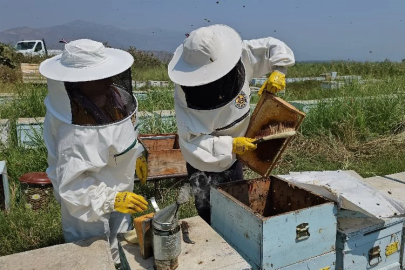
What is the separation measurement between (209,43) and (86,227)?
1287 mm

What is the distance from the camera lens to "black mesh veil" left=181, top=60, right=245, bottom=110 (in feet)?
7.20

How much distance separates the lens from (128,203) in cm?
188

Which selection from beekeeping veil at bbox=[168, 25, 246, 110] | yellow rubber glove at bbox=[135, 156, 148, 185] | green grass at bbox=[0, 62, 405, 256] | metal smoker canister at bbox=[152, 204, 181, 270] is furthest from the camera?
green grass at bbox=[0, 62, 405, 256]

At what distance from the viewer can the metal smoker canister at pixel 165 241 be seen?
1.56 metres

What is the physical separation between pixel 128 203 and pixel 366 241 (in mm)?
1317

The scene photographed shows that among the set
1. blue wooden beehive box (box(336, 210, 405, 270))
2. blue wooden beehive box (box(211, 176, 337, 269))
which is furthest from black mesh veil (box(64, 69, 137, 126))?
blue wooden beehive box (box(336, 210, 405, 270))

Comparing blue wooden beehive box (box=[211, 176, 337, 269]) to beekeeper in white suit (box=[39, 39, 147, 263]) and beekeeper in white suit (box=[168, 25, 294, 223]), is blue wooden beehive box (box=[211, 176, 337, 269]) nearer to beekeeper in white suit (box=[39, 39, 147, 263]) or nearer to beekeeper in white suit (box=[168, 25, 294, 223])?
beekeeper in white suit (box=[168, 25, 294, 223])

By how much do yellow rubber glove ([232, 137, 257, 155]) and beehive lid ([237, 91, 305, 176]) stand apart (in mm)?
129

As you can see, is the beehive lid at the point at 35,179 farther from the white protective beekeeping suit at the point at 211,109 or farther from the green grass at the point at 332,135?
the white protective beekeeping suit at the point at 211,109

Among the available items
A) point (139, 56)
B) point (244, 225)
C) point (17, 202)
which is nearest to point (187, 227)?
point (244, 225)

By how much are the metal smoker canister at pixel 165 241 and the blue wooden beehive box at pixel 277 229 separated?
383mm

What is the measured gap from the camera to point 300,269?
184 cm

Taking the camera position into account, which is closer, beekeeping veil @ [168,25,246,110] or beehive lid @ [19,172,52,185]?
beekeeping veil @ [168,25,246,110]

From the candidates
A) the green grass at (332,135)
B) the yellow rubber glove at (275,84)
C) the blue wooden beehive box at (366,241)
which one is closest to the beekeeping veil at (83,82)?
the yellow rubber glove at (275,84)
